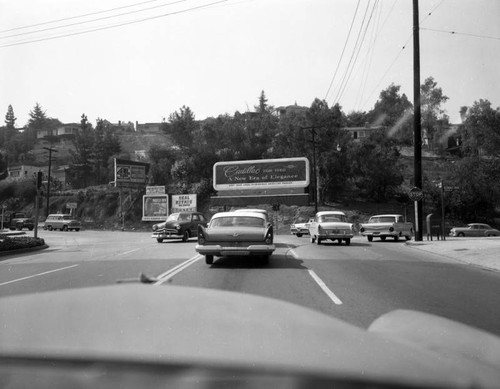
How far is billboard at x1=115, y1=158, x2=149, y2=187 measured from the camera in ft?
162

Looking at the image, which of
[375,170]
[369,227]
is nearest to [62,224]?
[375,170]

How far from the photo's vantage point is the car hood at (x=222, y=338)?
1531 mm

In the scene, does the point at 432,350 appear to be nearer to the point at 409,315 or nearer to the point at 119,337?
the point at 409,315

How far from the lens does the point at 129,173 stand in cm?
5031

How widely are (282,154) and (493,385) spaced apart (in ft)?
165

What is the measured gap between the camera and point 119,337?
1703mm

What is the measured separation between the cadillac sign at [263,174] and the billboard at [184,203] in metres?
3.19

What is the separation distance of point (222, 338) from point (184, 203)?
44111 millimetres

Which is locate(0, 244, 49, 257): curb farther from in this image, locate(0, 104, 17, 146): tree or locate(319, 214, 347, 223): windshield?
locate(0, 104, 17, 146): tree

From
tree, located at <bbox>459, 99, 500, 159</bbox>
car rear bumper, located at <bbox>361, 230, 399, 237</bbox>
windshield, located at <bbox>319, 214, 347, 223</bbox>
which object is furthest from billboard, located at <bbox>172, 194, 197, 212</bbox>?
tree, located at <bbox>459, 99, 500, 159</bbox>

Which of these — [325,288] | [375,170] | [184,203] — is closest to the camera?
[325,288]

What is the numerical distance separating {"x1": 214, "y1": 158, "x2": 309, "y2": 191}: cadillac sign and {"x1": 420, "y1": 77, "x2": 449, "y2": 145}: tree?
27.0 m

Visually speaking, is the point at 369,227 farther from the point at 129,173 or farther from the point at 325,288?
the point at 129,173

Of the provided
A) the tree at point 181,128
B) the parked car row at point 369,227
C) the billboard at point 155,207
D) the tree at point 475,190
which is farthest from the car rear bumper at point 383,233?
the tree at point 181,128
